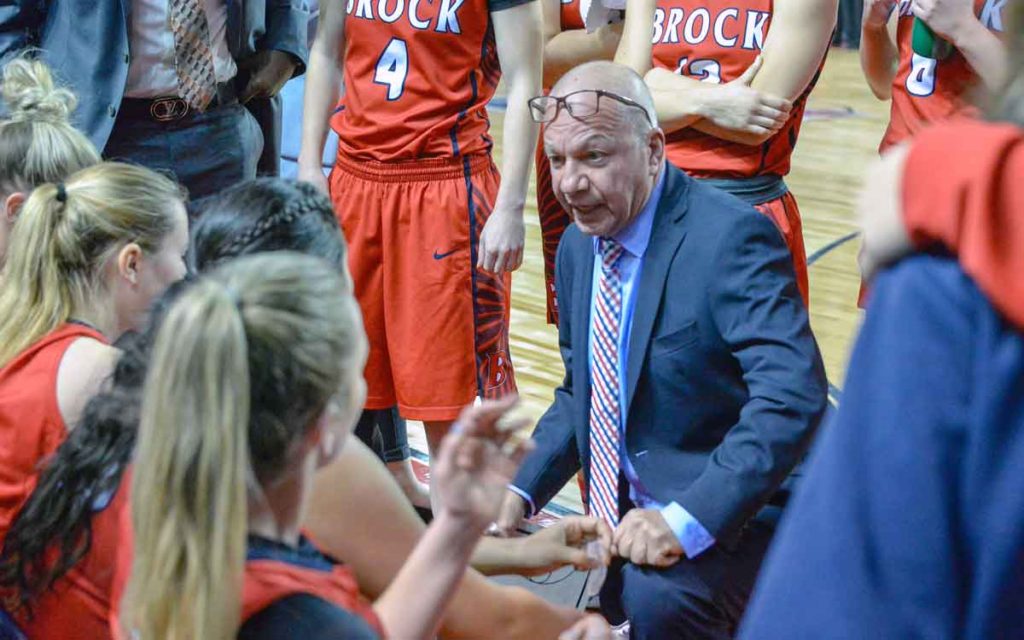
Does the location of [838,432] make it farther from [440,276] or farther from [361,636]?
[440,276]

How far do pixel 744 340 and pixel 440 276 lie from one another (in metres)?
1.12

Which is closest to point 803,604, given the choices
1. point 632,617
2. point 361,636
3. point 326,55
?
point 361,636

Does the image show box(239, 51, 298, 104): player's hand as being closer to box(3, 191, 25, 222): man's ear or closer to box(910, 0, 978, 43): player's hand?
box(3, 191, 25, 222): man's ear

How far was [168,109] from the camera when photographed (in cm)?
340

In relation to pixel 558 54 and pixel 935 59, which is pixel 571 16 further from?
pixel 935 59

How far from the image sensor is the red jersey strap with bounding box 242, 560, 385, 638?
131cm

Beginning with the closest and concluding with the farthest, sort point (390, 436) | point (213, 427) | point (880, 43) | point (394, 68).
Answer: point (213, 427), point (394, 68), point (880, 43), point (390, 436)

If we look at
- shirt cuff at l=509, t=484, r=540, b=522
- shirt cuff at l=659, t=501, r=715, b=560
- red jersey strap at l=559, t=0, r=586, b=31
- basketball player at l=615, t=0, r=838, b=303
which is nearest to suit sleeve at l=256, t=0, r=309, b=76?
red jersey strap at l=559, t=0, r=586, b=31

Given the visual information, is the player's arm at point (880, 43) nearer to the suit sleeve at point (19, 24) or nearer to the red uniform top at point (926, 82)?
the red uniform top at point (926, 82)

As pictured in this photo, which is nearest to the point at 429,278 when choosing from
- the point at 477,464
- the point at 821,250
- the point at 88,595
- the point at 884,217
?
the point at 88,595

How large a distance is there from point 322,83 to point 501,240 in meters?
0.75

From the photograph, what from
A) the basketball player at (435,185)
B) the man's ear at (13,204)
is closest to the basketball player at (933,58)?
the basketball player at (435,185)

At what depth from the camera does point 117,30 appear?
3279 mm

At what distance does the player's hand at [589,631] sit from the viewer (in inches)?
73.9
